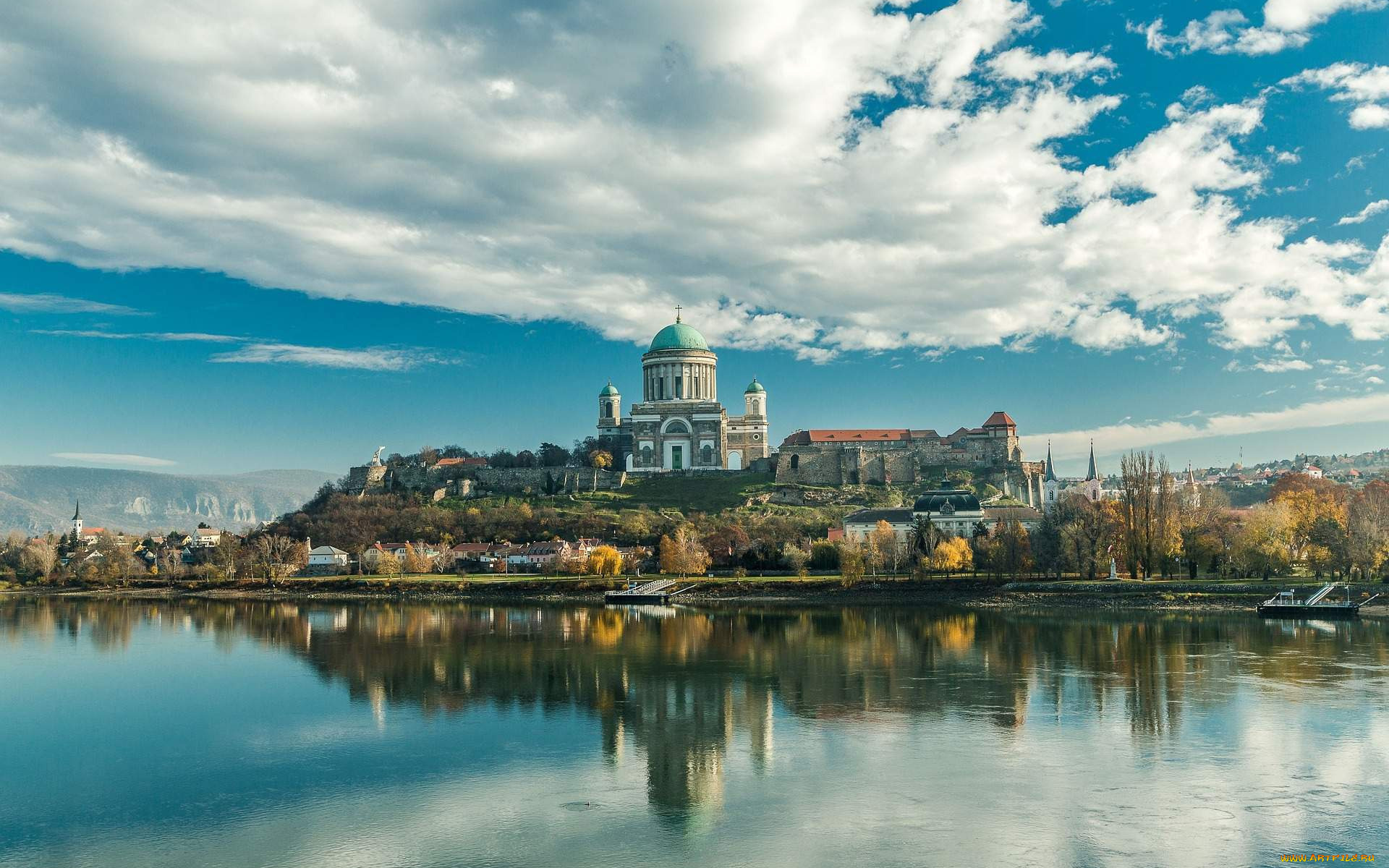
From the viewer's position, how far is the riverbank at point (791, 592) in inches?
1628

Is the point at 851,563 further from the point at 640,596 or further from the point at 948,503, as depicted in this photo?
the point at 948,503

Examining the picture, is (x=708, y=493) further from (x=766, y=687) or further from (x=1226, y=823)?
(x=1226, y=823)

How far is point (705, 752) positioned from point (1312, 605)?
30.2 metres

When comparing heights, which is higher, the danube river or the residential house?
the residential house

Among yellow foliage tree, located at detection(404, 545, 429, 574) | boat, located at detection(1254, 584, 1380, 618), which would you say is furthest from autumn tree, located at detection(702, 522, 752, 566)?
boat, located at detection(1254, 584, 1380, 618)

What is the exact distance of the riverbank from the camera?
136ft

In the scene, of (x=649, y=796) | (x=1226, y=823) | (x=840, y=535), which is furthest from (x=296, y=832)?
(x=840, y=535)

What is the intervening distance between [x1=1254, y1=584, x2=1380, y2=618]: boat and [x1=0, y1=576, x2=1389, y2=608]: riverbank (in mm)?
672

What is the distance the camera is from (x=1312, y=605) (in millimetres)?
37719

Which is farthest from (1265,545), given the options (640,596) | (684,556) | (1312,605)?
(640,596)

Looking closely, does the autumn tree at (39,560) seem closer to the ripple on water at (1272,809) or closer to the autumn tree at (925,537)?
the autumn tree at (925,537)

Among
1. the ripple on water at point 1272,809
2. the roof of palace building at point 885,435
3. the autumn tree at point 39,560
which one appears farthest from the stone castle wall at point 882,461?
the ripple on water at point 1272,809

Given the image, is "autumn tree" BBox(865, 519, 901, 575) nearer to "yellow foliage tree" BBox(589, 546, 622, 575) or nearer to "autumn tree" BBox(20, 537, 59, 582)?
"yellow foliage tree" BBox(589, 546, 622, 575)

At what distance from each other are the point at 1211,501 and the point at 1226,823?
45.4m
